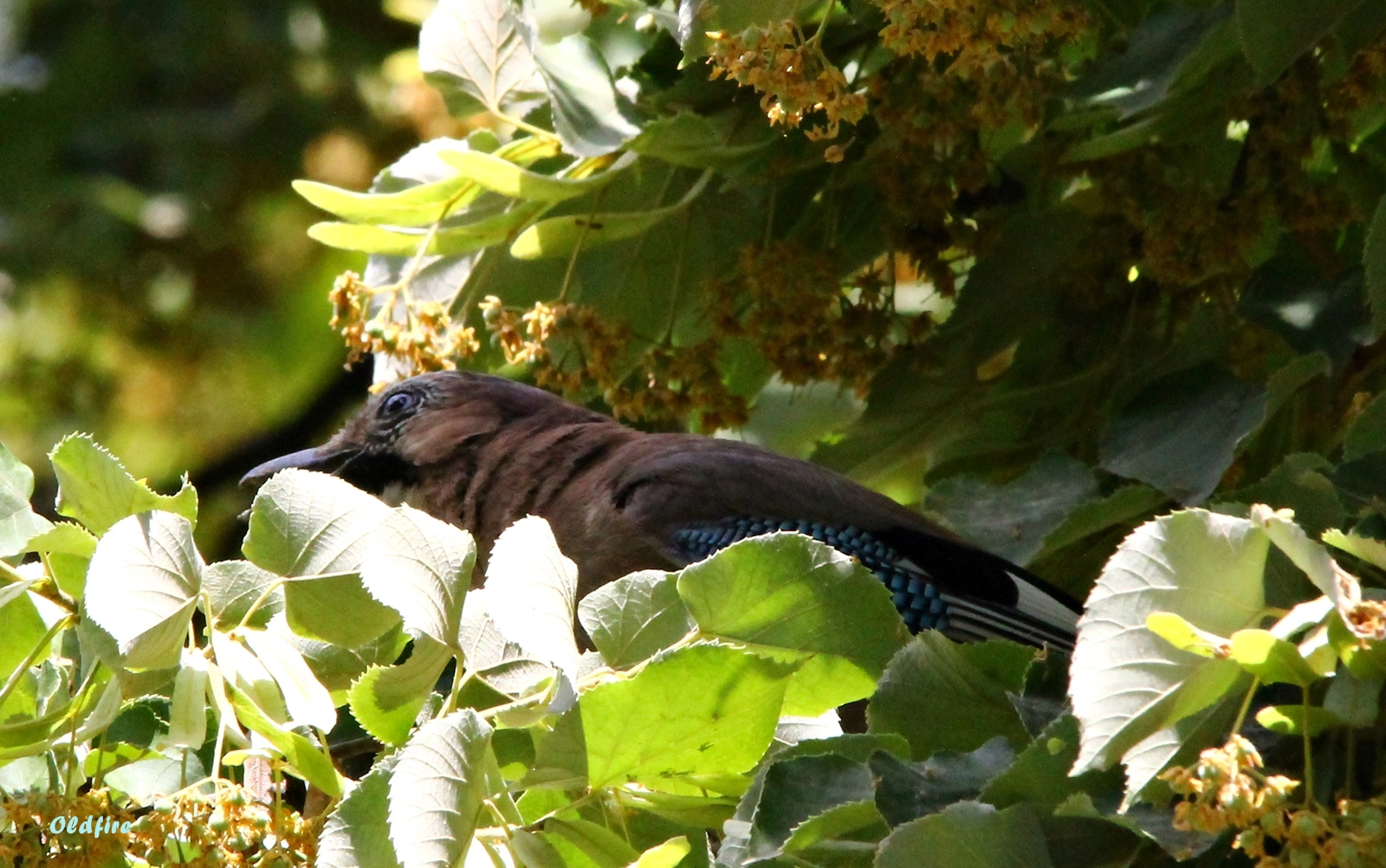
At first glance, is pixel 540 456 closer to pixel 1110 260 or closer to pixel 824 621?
pixel 1110 260

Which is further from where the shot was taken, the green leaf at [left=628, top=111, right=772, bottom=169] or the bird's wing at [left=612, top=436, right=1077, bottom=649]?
the bird's wing at [left=612, top=436, right=1077, bottom=649]

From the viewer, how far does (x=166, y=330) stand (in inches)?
253

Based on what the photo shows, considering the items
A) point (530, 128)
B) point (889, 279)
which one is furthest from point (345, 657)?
point (889, 279)

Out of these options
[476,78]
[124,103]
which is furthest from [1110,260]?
[124,103]

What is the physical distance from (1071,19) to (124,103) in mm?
4734

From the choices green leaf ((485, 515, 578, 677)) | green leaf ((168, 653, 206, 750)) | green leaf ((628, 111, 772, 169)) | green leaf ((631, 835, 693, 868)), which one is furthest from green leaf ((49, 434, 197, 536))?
green leaf ((628, 111, 772, 169))

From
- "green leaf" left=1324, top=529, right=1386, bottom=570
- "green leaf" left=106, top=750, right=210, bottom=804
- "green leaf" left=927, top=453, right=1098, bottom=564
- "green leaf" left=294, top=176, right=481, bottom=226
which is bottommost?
"green leaf" left=106, top=750, right=210, bottom=804

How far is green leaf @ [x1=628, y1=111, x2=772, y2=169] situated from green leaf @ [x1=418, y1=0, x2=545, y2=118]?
10.3 inches

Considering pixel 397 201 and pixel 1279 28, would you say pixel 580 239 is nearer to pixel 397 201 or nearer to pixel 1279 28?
pixel 397 201

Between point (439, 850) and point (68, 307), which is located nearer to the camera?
point (439, 850)

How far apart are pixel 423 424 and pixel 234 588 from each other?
1871mm

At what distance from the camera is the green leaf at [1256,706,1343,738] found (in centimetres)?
137

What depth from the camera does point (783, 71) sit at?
2.12m

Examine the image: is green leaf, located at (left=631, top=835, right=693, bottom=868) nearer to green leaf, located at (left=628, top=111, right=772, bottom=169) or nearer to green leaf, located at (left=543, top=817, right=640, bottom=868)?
green leaf, located at (left=543, top=817, right=640, bottom=868)
